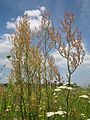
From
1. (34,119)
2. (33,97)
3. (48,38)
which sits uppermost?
(48,38)

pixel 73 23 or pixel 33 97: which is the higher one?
pixel 73 23

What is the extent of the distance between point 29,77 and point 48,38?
1167mm

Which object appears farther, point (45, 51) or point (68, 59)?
point (45, 51)

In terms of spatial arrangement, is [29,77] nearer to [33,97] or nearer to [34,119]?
[33,97]

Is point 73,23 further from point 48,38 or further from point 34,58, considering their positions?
point 34,58

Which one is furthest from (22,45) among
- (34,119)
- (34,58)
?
(34,119)

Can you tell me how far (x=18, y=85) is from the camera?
25.7 feet

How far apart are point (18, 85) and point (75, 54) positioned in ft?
4.80

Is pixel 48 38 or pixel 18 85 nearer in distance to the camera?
pixel 18 85

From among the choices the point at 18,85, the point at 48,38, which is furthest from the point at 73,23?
the point at 18,85

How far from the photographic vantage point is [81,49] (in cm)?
776

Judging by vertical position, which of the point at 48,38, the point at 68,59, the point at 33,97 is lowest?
the point at 33,97

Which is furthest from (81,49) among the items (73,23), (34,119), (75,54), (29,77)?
(34,119)

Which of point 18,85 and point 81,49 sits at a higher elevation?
point 81,49
